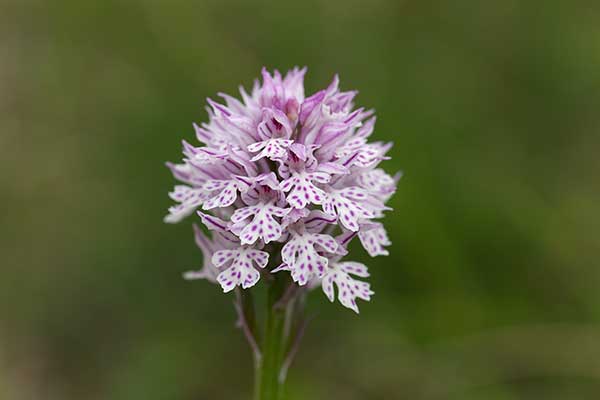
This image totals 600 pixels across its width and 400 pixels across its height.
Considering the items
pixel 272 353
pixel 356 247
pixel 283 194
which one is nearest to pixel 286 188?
pixel 283 194

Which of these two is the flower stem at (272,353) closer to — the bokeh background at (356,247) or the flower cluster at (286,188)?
the flower cluster at (286,188)

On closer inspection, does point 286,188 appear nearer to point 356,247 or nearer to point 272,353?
point 272,353

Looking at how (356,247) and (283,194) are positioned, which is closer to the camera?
(283,194)

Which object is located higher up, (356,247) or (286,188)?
(356,247)

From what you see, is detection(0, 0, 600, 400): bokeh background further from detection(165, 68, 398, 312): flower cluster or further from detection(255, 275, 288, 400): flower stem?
detection(165, 68, 398, 312): flower cluster

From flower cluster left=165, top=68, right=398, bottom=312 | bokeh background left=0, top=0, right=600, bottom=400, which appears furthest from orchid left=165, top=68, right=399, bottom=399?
bokeh background left=0, top=0, right=600, bottom=400

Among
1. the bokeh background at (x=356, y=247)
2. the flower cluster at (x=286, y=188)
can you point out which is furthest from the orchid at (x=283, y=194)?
the bokeh background at (x=356, y=247)
